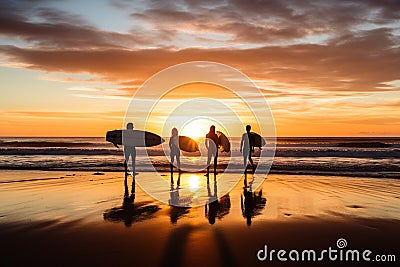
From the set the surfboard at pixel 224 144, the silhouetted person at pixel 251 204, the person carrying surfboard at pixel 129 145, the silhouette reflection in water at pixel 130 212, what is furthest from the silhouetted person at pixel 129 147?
the surfboard at pixel 224 144

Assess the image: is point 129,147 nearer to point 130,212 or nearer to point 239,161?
point 130,212

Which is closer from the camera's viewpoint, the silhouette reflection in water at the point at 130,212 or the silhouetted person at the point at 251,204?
the silhouette reflection in water at the point at 130,212

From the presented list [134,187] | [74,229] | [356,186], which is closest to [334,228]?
[74,229]

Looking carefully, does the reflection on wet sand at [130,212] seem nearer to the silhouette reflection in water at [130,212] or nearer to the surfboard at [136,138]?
the silhouette reflection in water at [130,212]

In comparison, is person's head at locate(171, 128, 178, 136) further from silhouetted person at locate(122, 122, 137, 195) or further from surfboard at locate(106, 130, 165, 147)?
surfboard at locate(106, 130, 165, 147)

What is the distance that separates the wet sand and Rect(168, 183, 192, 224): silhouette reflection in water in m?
0.06

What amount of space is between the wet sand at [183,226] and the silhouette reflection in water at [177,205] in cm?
6

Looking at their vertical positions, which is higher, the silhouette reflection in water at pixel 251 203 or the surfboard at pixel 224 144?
the surfboard at pixel 224 144

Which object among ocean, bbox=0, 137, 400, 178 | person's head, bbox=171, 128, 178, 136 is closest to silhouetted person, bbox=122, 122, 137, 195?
person's head, bbox=171, 128, 178, 136

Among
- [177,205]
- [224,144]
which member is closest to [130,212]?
[177,205]

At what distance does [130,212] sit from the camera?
10094mm

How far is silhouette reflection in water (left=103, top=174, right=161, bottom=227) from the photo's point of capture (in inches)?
362

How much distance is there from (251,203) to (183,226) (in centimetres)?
370

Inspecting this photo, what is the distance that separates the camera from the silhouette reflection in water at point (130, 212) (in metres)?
9.19
